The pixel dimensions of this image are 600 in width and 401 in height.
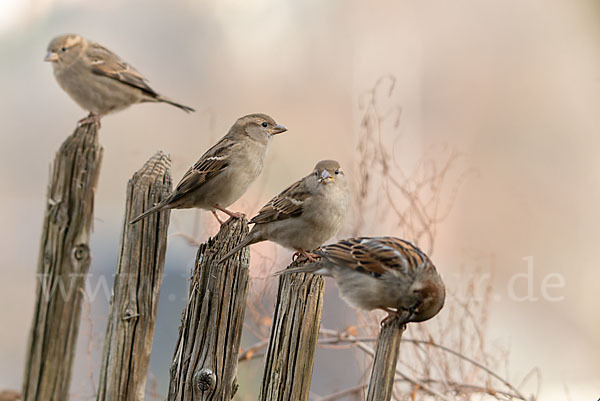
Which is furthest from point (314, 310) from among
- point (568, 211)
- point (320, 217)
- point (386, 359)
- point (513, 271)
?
point (568, 211)

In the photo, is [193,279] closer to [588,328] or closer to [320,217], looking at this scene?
[320,217]

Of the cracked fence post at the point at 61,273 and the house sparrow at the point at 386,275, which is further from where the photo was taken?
the cracked fence post at the point at 61,273

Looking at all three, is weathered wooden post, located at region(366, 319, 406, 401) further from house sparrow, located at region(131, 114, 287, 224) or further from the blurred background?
the blurred background

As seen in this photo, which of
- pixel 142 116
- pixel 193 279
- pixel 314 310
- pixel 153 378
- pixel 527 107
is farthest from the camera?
pixel 142 116

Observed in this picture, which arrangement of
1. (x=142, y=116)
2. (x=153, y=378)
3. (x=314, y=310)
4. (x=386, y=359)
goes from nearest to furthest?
(x=386, y=359), (x=314, y=310), (x=153, y=378), (x=142, y=116)

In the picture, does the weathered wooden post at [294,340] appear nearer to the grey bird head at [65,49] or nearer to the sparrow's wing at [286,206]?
the sparrow's wing at [286,206]

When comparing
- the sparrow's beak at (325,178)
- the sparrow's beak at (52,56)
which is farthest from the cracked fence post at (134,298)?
the sparrow's beak at (52,56)

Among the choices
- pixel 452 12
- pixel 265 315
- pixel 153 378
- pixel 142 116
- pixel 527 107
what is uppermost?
pixel 452 12

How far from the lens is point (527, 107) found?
Result: 7.49 m

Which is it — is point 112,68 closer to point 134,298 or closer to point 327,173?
point 327,173

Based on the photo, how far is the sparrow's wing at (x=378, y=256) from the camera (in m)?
2.56

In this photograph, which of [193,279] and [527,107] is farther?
[527,107]

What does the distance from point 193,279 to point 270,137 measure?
49.2 inches

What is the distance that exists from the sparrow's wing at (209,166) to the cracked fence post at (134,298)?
504 mm
